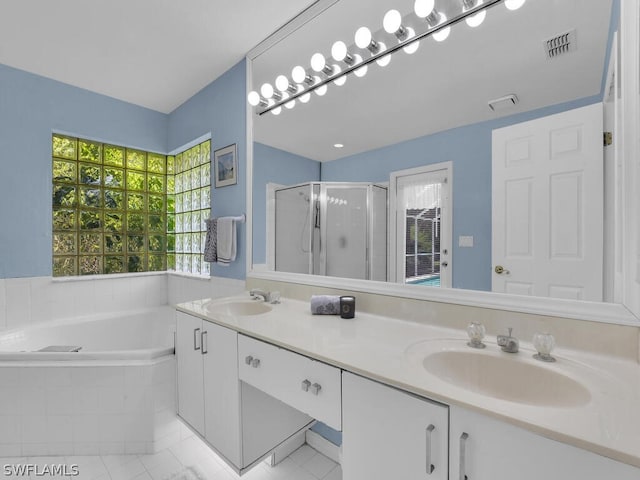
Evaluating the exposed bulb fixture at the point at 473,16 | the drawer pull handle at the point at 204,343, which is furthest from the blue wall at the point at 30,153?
the exposed bulb fixture at the point at 473,16

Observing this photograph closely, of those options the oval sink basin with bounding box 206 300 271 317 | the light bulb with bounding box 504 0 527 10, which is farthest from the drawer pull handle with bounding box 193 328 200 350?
the light bulb with bounding box 504 0 527 10

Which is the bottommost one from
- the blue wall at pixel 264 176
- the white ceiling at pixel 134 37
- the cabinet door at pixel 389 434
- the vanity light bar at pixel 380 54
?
the cabinet door at pixel 389 434

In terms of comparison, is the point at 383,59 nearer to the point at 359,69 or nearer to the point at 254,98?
the point at 359,69

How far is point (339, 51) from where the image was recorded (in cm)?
147

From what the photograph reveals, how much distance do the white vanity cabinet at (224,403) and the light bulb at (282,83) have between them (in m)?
1.38

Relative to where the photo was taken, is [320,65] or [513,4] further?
[320,65]

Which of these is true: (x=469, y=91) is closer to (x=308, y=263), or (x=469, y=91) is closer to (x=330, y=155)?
(x=330, y=155)

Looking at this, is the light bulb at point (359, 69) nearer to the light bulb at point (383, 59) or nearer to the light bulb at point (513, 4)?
the light bulb at point (383, 59)

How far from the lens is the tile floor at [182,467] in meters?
1.51

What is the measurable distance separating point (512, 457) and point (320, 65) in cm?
172

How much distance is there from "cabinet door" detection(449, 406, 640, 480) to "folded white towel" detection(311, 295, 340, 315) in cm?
75

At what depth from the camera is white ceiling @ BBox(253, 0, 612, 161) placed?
93 cm

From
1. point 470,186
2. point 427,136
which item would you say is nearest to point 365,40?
point 427,136

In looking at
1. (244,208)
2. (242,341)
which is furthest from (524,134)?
(244,208)
